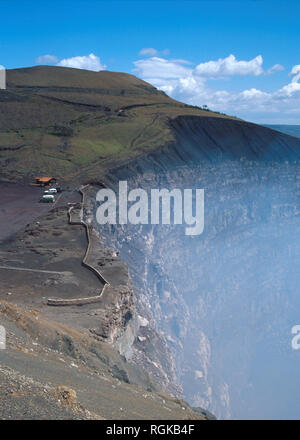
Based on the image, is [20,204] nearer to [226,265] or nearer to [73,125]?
[73,125]

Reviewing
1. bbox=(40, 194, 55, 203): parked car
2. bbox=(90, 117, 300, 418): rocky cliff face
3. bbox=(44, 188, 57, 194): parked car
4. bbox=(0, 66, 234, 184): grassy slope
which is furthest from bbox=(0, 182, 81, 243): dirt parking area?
bbox=(0, 66, 234, 184): grassy slope

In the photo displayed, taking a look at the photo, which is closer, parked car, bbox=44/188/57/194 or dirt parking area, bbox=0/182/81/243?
dirt parking area, bbox=0/182/81/243

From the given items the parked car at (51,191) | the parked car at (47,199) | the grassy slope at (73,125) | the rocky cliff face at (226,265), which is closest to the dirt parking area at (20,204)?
the parked car at (47,199)

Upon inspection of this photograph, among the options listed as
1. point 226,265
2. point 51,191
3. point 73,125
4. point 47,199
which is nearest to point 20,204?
point 47,199

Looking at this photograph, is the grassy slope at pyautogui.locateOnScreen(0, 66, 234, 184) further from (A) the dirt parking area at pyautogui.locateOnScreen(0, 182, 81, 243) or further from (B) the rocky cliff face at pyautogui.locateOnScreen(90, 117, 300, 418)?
(B) the rocky cliff face at pyautogui.locateOnScreen(90, 117, 300, 418)

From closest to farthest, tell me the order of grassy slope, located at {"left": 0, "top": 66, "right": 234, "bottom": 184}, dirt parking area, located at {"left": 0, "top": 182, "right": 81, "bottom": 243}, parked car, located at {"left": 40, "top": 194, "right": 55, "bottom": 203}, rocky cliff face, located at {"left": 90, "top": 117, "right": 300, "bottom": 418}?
dirt parking area, located at {"left": 0, "top": 182, "right": 81, "bottom": 243}
parked car, located at {"left": 40, "top": 194, "right": 55, "bottom": 203}
rocky cliff face, located at {"left": 90, "top": 117, "right": 300, "bottom": 418}
grassy slope, located at {"left": 0, "top": 66, "right": 234, "bottom": 184}

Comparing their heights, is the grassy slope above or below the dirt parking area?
above
